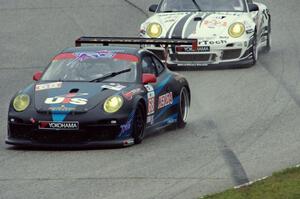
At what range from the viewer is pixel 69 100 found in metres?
13.6

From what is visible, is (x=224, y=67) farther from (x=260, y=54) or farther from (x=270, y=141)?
(x=270, y=141)

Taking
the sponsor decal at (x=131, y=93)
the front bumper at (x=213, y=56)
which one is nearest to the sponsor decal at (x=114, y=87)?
the sponsor decal at (x=131, y=93)

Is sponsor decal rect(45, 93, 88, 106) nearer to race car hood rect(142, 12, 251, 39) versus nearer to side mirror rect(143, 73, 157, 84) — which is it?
side mirror rect(143, 73, 157, 84)

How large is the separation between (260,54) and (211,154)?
34.7 feet

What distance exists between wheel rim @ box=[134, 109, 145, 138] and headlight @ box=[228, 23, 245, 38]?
23.2 feet

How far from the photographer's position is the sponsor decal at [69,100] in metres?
13.5

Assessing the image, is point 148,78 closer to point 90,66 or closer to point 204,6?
point 90,66

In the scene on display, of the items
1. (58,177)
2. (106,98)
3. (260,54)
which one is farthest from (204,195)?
(260,54)

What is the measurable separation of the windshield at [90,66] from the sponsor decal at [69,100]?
0.70 metres

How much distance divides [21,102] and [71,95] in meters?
0.61

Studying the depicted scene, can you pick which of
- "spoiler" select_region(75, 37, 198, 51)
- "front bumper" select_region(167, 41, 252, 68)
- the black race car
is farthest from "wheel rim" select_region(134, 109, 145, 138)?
"front bumper" select_region(167, 41, 252, 68)

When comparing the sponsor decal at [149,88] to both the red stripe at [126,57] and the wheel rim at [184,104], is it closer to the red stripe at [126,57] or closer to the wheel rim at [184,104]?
the red stripe at [126,57]

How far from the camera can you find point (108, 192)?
1062 cm

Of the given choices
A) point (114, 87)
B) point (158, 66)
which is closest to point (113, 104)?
point (114, 87)
